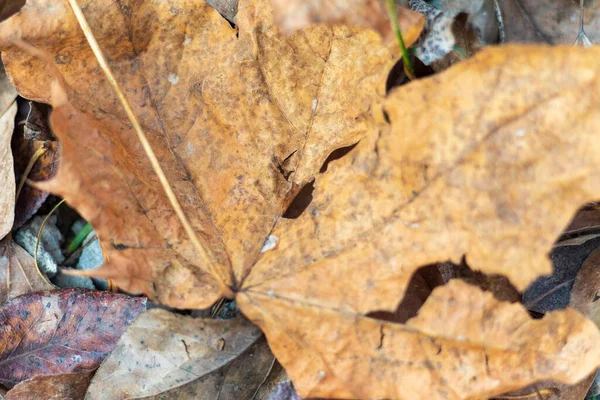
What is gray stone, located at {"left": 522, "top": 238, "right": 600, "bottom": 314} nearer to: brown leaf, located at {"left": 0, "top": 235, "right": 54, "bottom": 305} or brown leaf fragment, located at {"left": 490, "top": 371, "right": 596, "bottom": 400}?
brown leaf fragment, located at {"left": 490, "top": 371, "right": 596, "bottom": 400}

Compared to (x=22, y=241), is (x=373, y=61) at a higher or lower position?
higher

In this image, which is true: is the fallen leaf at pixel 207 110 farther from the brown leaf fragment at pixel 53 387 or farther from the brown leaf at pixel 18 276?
Answer: the brown leaf at pixel 18 276

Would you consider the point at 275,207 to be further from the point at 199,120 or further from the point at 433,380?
the point at 433,380

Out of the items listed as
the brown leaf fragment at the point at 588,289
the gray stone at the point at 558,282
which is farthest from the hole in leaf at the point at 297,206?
the brown leaf fragment at the point at 588,289

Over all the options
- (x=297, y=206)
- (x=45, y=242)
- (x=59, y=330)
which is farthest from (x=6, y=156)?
(x=297, y=206)

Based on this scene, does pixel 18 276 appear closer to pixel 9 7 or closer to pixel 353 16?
pixel 9 7

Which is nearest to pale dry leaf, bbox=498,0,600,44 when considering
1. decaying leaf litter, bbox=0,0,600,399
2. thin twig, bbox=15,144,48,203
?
decaying leaf litter, bbox=0,0,600,399

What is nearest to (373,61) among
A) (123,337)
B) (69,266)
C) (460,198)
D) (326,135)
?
(326,135)
